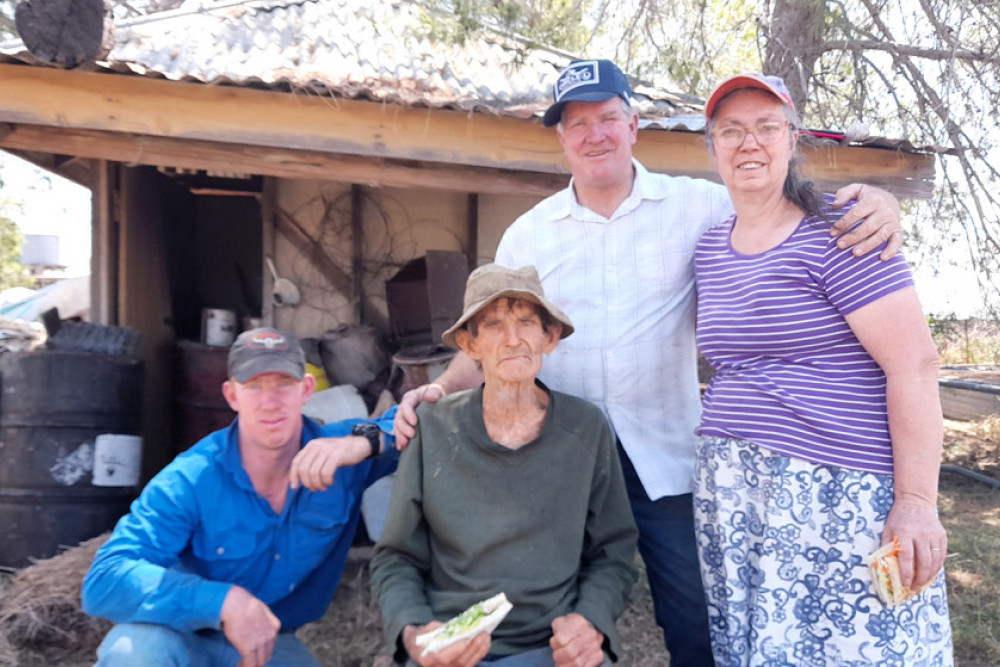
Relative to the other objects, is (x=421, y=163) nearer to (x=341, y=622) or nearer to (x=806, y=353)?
(x=341, y=622)

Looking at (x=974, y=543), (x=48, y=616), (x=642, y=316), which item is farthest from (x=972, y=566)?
(x=48, y=616)

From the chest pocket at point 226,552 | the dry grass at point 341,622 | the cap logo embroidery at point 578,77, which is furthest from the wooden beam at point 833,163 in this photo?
the chest pocket at point 226,552

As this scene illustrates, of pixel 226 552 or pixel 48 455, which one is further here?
pixel 48 455

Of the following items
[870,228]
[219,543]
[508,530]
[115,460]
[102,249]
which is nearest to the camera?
[870,228]

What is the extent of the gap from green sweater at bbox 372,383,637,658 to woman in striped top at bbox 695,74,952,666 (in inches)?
13.3

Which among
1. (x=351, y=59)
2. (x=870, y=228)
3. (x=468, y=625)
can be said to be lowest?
(x=468, y=625)

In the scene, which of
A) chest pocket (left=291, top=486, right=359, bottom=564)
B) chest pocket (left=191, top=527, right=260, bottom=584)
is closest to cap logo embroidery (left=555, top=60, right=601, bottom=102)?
chest pocket (left=291, top=486, right=359, bottom=564)

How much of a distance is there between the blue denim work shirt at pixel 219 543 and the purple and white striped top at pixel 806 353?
4.07 feet

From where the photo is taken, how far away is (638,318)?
8.82 feet

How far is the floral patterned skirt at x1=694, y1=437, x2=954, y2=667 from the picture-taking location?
2.02 metres

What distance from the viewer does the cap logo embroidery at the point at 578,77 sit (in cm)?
269

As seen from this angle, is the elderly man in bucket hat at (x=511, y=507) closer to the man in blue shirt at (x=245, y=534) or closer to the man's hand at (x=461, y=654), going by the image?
the man's hand at (x=461, y=654)

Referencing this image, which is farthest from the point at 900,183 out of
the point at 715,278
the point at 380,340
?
the point at 380,340

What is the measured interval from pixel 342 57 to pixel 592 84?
3272 mm
